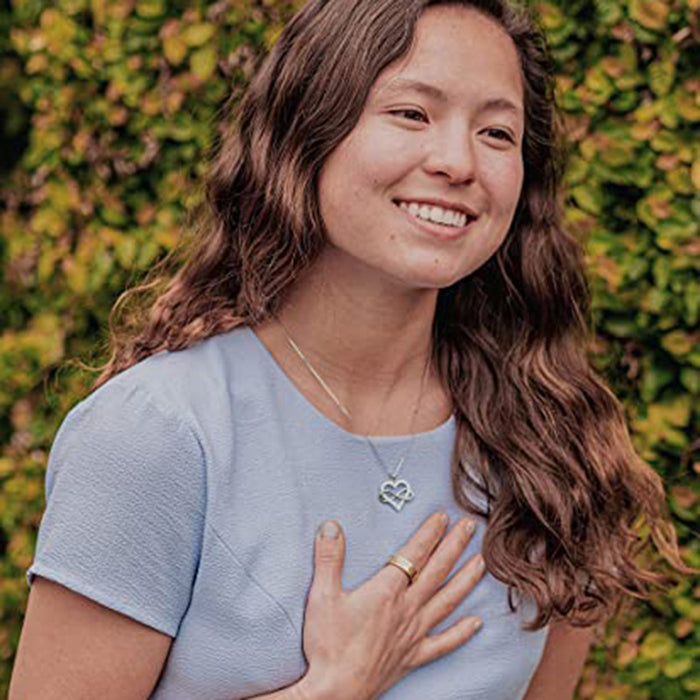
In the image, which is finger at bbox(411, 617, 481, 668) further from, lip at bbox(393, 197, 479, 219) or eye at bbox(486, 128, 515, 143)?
eye at bbox(486, 128, 515, 143)

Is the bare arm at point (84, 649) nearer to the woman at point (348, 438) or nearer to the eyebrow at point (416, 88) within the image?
the woman at point (348, 438)

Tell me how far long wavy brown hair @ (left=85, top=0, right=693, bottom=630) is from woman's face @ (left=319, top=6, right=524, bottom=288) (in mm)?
35

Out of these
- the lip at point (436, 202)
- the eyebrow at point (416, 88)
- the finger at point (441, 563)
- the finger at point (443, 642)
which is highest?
the eyebrow at point (416, 88)

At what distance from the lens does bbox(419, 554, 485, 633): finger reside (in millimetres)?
2068

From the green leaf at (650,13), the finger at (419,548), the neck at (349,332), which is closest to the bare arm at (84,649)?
the finger at (419,548)

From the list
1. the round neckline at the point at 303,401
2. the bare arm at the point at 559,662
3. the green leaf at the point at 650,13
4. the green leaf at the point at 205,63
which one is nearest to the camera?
the round neckline at the point at 303,401

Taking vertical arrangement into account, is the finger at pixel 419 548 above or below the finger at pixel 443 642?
above

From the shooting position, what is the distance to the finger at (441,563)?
6.78 ft

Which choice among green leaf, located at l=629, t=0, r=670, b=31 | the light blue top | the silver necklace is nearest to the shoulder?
the light blue top

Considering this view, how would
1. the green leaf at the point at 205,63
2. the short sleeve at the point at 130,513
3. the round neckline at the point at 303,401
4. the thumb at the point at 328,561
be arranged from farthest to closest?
the green leaf at the point at 205,63, the round neckline at the point at 303,401, the thumb at the point at 328,561, the short sleeve at the point at 130,513

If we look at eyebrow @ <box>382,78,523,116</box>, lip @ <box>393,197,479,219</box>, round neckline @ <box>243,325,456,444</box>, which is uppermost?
eyebrow @ <box>382,78,523,116</box>

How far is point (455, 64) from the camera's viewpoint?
1980 mm

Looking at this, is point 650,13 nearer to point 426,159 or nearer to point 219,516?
point 426,159

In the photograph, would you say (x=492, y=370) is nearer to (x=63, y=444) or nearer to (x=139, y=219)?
(x=63, y=444)
